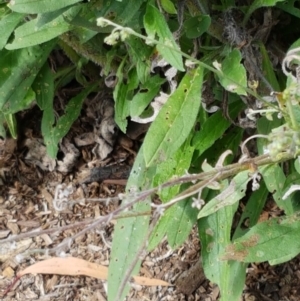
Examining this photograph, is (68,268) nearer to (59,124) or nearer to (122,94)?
(59,124)

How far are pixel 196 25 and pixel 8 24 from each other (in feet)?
1.39

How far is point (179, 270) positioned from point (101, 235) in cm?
25

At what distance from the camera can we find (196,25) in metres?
1.28

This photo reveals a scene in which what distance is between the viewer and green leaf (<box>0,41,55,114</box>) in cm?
153

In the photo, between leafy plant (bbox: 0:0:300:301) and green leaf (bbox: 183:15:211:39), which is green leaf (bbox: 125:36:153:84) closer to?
leafy plant (bbox: 0:0:300:301)

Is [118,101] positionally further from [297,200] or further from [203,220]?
[297,200]

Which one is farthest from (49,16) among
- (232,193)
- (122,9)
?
(232,193)

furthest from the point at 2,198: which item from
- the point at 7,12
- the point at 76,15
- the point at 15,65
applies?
the point at 76,15

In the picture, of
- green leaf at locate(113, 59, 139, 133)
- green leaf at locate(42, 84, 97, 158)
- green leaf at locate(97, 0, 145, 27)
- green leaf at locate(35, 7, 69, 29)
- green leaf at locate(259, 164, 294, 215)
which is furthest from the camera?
green leaf at locate(42, 84, 97, 158)

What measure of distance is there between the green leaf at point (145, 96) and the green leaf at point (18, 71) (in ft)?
0.90

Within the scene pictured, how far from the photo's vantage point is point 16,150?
6.57ft

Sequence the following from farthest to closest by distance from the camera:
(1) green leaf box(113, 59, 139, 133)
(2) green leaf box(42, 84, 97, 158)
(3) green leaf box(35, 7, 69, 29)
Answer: (2) green leaf box(42, 84, 97, 158) < (1) green leaf box(113, 59, 139, 133) < (3) green leaf box(35, 7, 69, 29)

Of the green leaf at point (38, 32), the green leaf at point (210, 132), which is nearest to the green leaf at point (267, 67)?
the green leaf at point (210, 132)

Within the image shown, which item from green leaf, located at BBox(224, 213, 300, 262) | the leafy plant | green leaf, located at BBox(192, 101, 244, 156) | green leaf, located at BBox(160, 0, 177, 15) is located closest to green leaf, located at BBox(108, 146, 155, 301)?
the leafy plant
